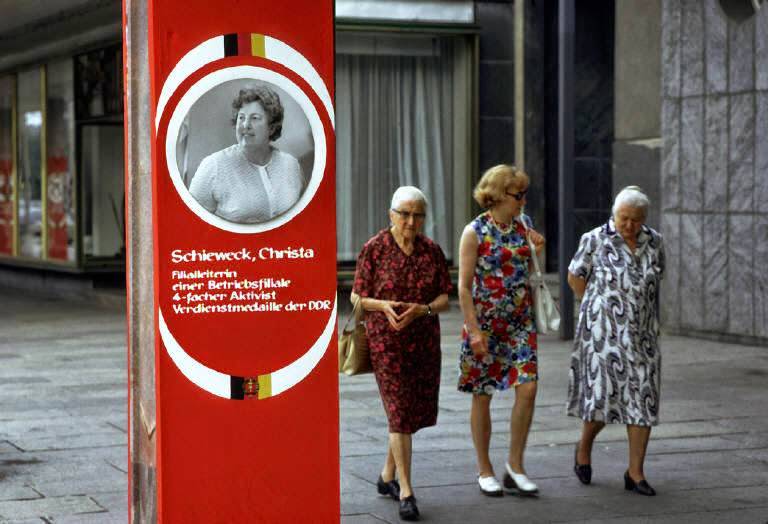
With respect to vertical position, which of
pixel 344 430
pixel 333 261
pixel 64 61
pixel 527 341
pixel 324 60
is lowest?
pixel 344 430

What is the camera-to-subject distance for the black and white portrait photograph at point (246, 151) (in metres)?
5.76

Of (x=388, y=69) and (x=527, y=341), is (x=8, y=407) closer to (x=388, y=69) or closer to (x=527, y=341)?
(x=527, y=341)

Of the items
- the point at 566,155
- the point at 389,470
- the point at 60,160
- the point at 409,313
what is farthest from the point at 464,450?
the point at 60,160

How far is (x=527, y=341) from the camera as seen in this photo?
781 cm

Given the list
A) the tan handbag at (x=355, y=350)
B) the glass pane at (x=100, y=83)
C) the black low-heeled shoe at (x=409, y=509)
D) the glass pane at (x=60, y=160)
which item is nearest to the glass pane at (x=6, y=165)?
the glass pane at (x=60, y=160)

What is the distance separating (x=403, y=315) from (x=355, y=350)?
414mm

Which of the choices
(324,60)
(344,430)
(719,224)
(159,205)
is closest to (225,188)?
(159,205)

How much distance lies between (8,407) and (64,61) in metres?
11.9

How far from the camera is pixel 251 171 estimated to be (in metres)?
5.86

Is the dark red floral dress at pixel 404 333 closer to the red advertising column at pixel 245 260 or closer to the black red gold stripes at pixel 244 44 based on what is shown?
the red advertising column at pixel 245 260

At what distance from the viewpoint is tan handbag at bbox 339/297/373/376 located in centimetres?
774

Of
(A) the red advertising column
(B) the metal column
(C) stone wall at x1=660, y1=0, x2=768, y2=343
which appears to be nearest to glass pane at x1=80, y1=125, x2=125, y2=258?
(B) the metal column

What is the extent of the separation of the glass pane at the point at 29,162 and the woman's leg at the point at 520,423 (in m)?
16.1

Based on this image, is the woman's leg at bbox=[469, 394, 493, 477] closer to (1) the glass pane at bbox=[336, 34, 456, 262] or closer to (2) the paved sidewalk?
(2) the paved sidewalk
